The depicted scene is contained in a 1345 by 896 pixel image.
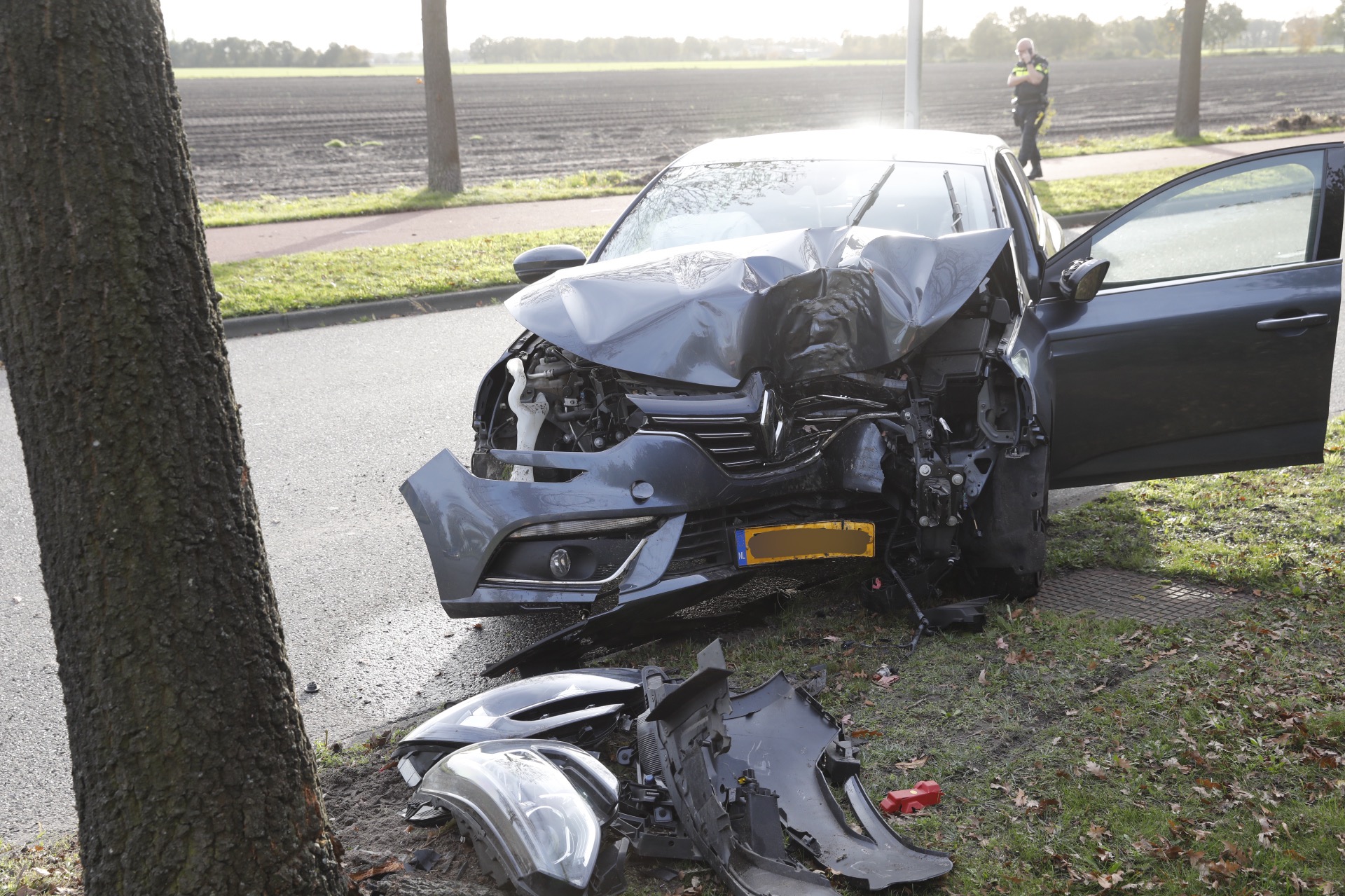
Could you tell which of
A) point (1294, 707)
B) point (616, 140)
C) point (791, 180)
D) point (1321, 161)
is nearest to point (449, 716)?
point (1294, 707)

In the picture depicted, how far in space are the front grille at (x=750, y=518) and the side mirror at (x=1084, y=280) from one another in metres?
1.30

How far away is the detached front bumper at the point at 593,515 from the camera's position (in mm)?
3705

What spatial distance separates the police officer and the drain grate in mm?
13604

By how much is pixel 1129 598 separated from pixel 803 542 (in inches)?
60.5

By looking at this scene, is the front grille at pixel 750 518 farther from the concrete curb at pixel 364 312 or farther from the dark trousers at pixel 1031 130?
the dark trousers at pixel 1031 130

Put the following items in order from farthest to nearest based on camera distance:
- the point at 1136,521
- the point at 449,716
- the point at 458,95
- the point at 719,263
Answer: the point at 458,95, the point at 1136,521, the point at 719,263, the point at 449,716

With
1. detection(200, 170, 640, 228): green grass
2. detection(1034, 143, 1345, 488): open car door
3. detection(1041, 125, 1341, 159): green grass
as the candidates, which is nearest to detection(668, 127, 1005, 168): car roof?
detection(1034, 143, 1345, 488): open car door

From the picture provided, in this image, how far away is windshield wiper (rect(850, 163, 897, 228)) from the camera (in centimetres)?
503

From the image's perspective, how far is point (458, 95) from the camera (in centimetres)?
4584

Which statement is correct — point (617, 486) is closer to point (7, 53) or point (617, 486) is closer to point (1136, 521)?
point (7, 53)

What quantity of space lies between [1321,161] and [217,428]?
464 centimetres

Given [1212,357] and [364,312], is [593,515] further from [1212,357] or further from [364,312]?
[364,312]

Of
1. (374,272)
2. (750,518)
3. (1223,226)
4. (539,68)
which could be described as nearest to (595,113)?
(374,272)

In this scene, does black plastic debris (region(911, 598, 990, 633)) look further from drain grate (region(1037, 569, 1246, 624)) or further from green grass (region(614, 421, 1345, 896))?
drain grate (region(1037, 569, 1246, 624))
